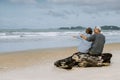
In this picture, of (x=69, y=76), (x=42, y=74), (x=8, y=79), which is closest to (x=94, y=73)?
(x=69, y=76)

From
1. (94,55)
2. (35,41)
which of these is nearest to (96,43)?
(94,55)

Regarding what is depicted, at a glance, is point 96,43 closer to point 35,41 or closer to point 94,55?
point 94,55

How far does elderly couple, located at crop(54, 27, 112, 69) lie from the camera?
33.3 feet

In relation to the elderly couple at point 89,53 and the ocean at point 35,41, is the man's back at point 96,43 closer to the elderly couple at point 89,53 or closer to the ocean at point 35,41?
the elderly couple at point 89,53

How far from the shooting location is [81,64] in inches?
398

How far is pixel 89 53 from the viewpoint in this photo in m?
10.4

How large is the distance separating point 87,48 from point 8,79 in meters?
3.26

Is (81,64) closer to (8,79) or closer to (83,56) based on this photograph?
(83,56)

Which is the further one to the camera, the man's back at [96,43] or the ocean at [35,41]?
the ocean at [35,41]

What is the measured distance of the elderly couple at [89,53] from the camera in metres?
10.1

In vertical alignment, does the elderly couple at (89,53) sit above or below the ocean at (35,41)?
above

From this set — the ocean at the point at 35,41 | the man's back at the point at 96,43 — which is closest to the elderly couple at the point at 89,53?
the man's back at the point at 96,43

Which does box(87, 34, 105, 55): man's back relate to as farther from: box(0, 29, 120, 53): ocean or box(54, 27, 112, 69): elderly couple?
box(0, 29, 120, 53): ocean

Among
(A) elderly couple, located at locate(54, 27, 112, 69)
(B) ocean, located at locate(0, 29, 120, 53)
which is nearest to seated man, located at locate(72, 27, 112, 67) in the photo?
(A) elderly couple, located at locate(54, 27, 112, 69)
